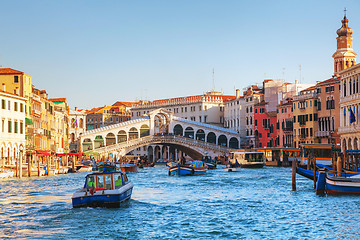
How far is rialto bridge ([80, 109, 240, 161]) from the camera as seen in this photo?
66019 millimetres

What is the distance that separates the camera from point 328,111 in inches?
2160

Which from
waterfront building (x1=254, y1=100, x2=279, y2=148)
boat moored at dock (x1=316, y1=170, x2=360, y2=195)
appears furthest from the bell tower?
boat moored at dock (x1=316, y1=170, x2=360, y2=195)

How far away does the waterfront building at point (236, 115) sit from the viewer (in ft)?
255

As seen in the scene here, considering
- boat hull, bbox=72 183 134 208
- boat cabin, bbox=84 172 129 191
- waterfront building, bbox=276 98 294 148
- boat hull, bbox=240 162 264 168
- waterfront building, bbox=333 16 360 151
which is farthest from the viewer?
waterfront building, bbox=276 98 294 148

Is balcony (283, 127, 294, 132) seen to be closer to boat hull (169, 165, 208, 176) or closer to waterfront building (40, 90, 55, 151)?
waterfront building (40, 90, 55, 151)

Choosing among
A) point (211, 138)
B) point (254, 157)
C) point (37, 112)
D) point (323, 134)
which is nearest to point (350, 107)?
point (323, 134)

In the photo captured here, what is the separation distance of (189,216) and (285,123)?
149 feet

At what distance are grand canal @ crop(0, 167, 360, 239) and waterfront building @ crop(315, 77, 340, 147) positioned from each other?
27.2m

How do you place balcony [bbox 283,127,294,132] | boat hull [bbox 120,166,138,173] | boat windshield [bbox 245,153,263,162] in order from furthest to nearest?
balcony [bbox 283,127,294,132] < boat windshield [bbox 245,153,263,162] < boat hull [bbox 120,166,138,173]

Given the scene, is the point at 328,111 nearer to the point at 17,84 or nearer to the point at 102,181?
the point at 17,84

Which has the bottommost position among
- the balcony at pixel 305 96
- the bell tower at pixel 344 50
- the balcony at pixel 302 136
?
the balcony at pixel 302 136

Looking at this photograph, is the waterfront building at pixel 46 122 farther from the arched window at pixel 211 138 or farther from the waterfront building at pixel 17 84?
the arched window at pixel 211 138

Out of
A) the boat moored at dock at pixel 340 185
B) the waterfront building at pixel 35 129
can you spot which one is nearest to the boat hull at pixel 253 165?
the waterfront building at pixel 35 129

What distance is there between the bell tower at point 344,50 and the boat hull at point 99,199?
44.8m
